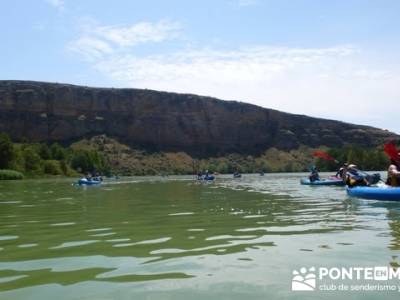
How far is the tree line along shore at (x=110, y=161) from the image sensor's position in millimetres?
103000

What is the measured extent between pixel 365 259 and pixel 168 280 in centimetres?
371

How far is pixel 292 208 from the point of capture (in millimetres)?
20875

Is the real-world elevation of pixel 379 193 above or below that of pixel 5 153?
below

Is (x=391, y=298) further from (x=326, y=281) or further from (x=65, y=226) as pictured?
(x=65, y=226)

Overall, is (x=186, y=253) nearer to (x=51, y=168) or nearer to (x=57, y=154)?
(x=51, y=168)

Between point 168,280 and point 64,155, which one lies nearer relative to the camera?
point 168,280

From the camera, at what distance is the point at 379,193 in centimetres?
2248

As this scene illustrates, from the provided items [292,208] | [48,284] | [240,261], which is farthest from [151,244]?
[292,208]

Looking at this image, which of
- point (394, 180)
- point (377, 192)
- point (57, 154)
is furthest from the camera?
point (57, 154)
